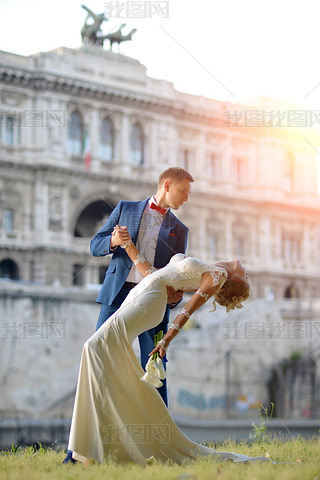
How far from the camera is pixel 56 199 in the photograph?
30.5 meters

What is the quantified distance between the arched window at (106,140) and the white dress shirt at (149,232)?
27.6 metres

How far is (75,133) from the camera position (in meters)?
31.9

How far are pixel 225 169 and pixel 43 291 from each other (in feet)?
49.4

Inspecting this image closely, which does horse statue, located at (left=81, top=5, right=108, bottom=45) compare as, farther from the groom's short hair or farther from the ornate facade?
the groom's short hair

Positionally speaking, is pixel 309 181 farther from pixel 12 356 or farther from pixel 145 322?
pixel 145 322

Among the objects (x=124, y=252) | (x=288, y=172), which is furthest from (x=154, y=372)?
(x=288, y=172)

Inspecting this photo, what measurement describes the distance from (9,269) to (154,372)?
25600mm

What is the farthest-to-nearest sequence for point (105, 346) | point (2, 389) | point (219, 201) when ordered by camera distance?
point (219, 201), point (2, 389), point (105, 346)

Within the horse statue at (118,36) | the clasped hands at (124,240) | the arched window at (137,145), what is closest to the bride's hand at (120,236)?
the clasped hands at (124,240)

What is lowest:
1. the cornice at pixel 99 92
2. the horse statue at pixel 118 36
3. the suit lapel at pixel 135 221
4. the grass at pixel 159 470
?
the grass at pixel 159 470

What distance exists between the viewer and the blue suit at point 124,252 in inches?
200

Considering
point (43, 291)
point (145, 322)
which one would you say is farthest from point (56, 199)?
point (145, 322)

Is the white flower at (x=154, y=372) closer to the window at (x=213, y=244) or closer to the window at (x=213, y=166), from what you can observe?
the window at (x=213, y=244)

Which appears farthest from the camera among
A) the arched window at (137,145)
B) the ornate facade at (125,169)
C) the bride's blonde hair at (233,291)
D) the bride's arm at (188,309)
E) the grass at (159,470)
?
the arched window at (137,145)
